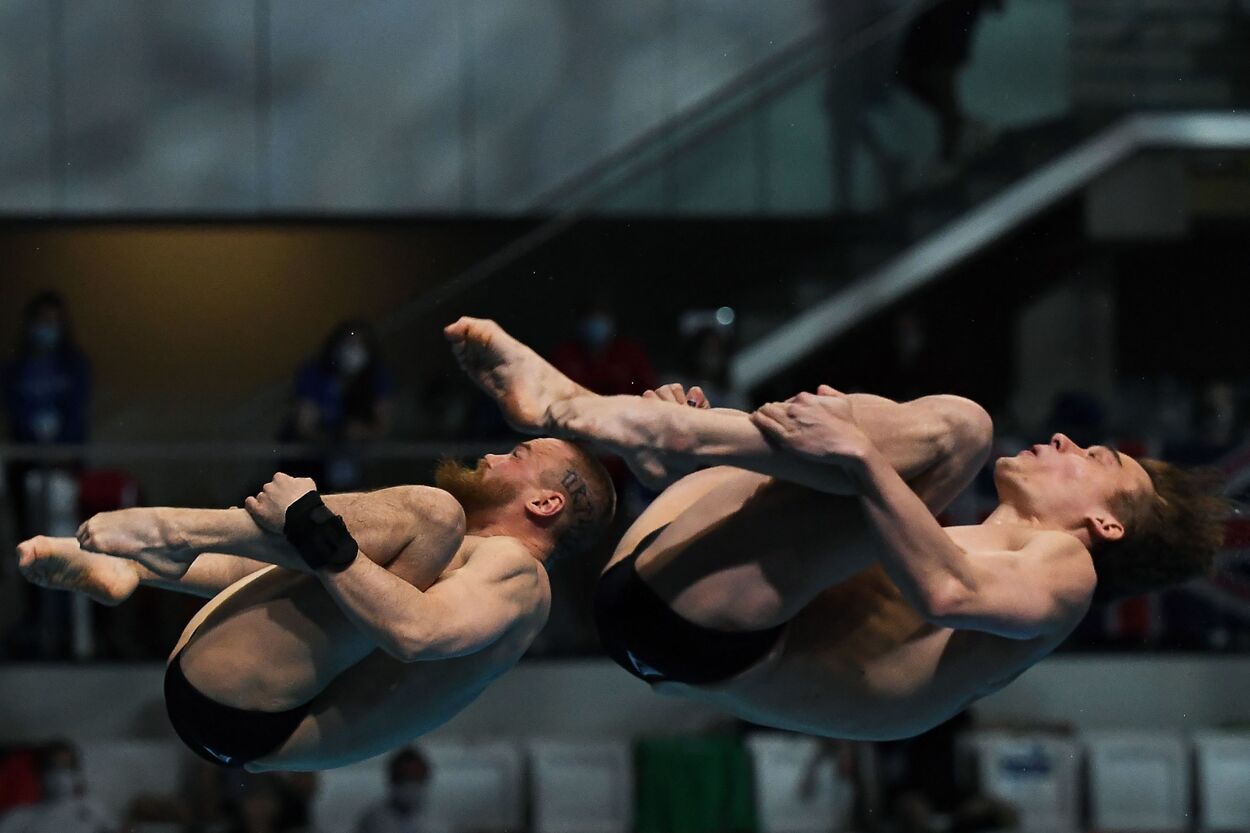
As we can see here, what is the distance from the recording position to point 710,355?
23.0 feet

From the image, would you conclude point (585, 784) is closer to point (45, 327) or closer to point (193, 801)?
point (193, 801)

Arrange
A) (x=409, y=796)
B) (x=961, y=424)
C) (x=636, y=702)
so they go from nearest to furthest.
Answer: (x=961, y=424) → (x=409, y=796) → (x=636, y=702)

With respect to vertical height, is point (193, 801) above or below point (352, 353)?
below

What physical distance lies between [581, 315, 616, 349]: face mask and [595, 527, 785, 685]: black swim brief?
354 centimetres

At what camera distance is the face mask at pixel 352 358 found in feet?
21.4

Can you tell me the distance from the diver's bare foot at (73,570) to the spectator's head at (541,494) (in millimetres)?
632

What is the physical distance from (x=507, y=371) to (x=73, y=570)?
2.75 ft

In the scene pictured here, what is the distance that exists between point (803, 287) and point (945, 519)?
173cm

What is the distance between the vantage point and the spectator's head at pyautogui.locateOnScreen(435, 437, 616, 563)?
3303 mm

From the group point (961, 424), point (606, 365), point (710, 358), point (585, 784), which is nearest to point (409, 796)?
point (585, 784)

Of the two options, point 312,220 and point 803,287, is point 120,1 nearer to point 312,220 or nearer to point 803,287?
point 312,220

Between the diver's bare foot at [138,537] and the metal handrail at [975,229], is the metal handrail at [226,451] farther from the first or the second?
the diver's bare foot at [138,537]

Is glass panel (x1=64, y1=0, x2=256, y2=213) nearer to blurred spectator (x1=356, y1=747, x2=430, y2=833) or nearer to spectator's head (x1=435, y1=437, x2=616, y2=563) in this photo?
blurred spectator (x1=356, y1=747, x2=430, y2=833)

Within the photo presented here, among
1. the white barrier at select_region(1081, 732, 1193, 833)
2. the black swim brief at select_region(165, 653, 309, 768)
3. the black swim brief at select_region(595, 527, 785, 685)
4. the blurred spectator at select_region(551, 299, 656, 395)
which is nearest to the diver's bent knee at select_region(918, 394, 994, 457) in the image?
the black swim brief at select_region(595, 527, 785, 685)
